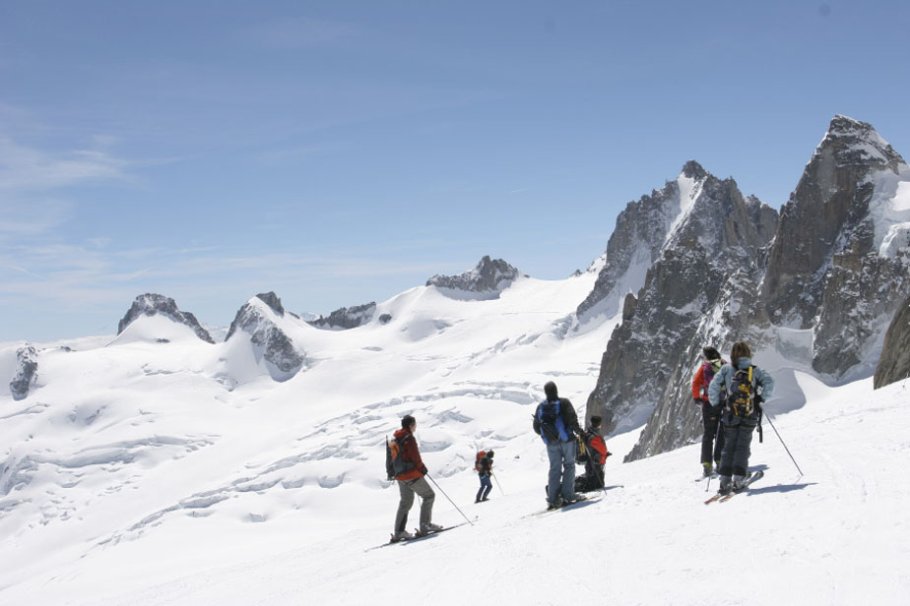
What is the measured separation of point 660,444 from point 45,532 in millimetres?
120470

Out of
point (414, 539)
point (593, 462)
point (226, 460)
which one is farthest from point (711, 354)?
point (226, 460)

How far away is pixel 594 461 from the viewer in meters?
16.2

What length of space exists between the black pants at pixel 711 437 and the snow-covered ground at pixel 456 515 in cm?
72

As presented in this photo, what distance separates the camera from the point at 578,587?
8.11 metres

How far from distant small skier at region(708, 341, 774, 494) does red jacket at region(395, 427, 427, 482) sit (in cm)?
557

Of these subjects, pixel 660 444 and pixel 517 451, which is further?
pixel 517 451

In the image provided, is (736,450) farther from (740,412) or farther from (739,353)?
(739,353)

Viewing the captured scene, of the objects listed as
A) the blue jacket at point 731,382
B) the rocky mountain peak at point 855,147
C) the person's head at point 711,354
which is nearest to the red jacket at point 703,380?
Answer: the person's head at point 711,354

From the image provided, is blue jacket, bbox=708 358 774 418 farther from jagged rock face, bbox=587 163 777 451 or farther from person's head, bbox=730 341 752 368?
jagged rock face, bbox=587 163 777 451

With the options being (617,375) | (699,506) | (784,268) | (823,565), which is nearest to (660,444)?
(784,268)

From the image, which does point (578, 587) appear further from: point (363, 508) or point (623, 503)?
point (363, 508)

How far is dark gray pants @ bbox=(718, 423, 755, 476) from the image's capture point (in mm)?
11195

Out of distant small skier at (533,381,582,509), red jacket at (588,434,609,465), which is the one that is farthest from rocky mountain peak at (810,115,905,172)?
distant small skier at (533,381,582,509)

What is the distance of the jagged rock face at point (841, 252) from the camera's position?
55.9m
